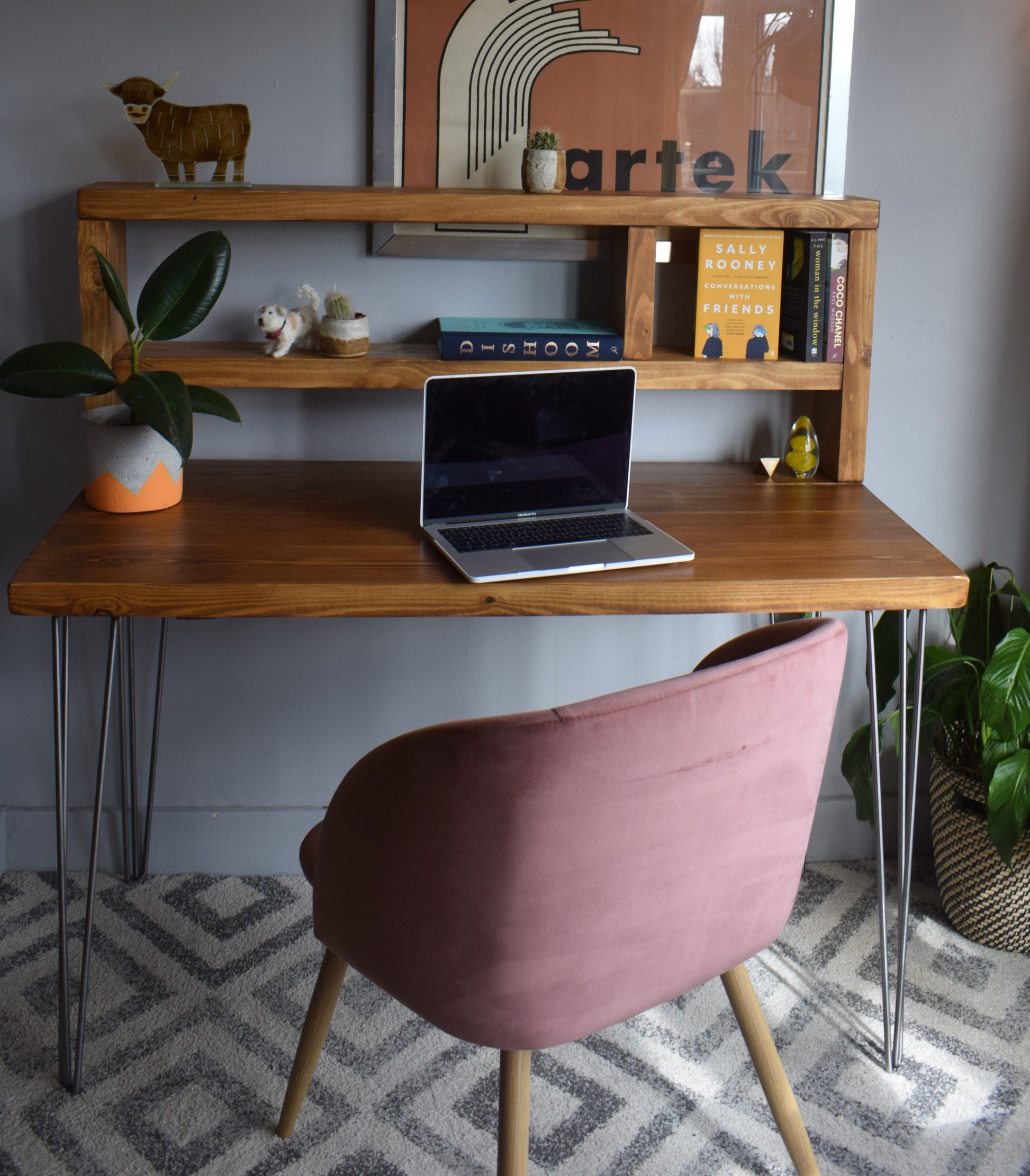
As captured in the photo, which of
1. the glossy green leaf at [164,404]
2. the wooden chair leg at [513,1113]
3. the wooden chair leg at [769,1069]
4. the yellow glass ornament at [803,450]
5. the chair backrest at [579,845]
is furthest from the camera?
the yellow glass ornament at [803,450]

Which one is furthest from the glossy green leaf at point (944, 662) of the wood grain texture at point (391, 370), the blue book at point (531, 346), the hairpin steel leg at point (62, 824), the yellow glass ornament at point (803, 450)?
the hairpin steel leg at point (62, 824)

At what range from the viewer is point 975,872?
6.93ft

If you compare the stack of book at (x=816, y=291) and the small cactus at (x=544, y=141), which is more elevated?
the small cactus at (x=544, y=141)

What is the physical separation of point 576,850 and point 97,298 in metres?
1.24

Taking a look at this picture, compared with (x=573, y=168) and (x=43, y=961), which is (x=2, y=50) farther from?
(x=43, y=961)

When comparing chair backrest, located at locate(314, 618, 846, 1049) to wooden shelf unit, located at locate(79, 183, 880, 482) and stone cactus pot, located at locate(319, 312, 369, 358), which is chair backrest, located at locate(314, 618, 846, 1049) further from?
stone cactus pot, located at locate(319, 312, 369, 358)

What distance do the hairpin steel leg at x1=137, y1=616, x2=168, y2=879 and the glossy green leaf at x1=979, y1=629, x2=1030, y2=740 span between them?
4.69 feet

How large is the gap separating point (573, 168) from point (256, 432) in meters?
0.72

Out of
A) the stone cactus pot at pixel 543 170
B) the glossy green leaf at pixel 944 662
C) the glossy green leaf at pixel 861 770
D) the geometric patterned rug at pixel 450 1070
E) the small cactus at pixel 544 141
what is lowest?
the geometric patterned rug at pixel 450 1070

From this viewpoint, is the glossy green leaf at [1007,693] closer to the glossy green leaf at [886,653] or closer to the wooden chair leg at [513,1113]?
the glossy green leaf at [886,653]

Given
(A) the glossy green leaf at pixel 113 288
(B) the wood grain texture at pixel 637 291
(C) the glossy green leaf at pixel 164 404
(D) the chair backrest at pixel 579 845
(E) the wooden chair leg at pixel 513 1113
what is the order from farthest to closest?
(B) the wood grain texture at pixel 637 291, (A) the glossy green leaf at pixel 113 288, (C) the glossy green leaf at pixel 164 404, (E) the wooden chair leg at pixel 513 1113, (D) the chair backrest at pixel 579 845

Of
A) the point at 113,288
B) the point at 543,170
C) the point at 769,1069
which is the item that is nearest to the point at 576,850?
the point at 769,1069

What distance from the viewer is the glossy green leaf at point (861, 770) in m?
2.12

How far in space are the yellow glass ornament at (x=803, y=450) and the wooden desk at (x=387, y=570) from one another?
5cm
